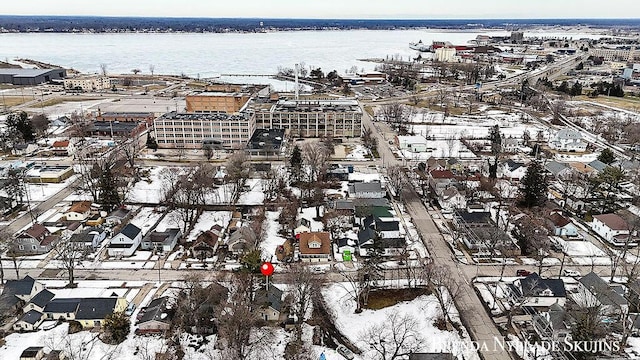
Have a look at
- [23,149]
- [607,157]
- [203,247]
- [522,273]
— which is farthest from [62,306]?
[607,157]

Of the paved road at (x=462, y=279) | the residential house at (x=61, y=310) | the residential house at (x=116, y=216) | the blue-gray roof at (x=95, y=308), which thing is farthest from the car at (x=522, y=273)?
the residential house at (x=116, y=216)

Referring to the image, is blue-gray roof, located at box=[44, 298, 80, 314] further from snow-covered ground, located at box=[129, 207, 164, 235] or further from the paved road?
the paved road

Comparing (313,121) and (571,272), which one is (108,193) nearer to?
(313,121)

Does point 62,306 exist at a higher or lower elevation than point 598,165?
lower

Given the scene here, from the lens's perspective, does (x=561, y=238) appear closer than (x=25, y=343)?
No

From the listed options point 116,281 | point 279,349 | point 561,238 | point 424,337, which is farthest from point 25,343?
point 561,238

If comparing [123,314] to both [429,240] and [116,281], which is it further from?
[429,240]
